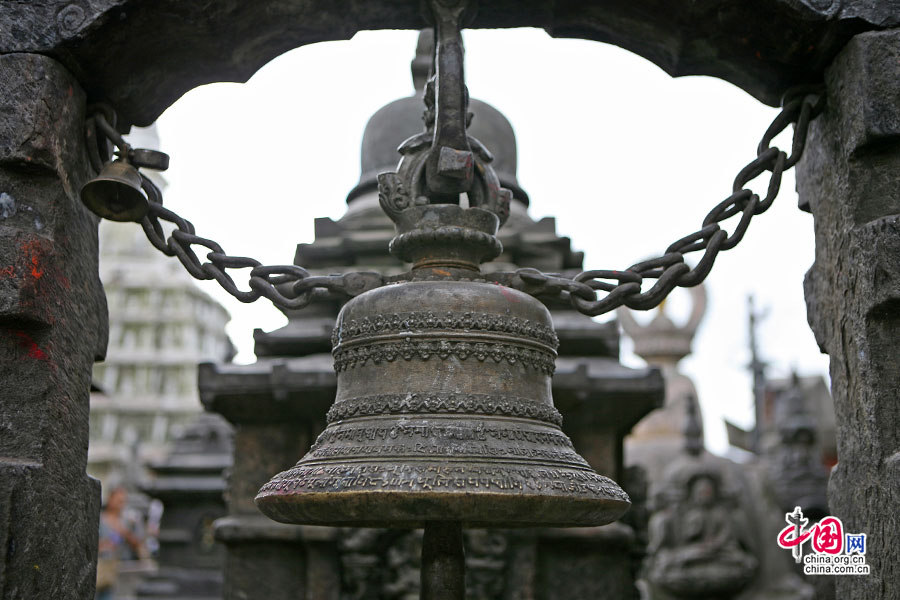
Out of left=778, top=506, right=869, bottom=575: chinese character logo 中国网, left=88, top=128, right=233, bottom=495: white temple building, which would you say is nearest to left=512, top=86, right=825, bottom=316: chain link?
left=778, top=506, right=869, bottom=575: chinese character logo 中国网

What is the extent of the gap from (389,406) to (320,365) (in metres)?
1.88

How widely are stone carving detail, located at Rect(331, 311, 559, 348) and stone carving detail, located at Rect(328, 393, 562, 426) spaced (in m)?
0.16

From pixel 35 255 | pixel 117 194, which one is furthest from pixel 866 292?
pixel 35 255

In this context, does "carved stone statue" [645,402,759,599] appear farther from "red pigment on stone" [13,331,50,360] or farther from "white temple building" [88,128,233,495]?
"white temple building" [88,128,233,495]

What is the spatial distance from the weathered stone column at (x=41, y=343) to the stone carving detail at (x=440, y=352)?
788mm

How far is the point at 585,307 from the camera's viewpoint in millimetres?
2398

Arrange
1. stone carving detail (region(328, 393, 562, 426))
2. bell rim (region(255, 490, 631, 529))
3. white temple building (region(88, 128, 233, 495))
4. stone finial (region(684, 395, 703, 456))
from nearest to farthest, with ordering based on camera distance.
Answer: bell rim (region(255, 490, 631, 529))
stone carving detail (region(328, 393, 562, 426))
stone finial (region(684, 395, 703, 456))
white temple building (region(88, 128, 233, 495))

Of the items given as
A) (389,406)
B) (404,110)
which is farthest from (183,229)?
(404,110)

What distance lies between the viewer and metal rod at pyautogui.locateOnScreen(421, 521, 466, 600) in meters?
2.21

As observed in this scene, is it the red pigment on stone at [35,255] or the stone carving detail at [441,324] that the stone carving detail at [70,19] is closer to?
the red pigment on stone at [35,255]

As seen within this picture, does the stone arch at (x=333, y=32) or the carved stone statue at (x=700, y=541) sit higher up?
the stone arch at (x=333, y=32)

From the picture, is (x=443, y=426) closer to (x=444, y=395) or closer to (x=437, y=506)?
(x=444, y=395)

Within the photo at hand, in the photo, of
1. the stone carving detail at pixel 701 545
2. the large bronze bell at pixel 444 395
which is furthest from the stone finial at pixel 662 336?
the large bronze bell at pixel 444 395

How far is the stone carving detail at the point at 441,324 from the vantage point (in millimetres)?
2102
